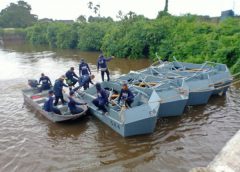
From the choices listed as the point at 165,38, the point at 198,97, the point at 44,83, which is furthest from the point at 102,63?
the point at 165,38

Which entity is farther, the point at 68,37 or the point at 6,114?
the point at 68,37

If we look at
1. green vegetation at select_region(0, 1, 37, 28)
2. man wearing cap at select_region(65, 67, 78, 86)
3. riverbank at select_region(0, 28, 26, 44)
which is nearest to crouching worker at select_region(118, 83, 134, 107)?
man wearing cap at select_region(65, 67, 78, 86)

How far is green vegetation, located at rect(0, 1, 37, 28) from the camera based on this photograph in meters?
84.0

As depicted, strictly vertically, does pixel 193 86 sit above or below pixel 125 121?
above

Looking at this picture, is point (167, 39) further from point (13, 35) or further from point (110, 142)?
point (13, 35)

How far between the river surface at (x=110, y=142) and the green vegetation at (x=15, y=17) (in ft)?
255

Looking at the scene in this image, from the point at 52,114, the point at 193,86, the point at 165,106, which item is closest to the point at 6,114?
the point at 52,114

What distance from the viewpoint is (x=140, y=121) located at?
31.5 feet

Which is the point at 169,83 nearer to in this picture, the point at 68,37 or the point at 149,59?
the point at 149,59

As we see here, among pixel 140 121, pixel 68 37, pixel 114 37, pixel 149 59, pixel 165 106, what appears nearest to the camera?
pixel 140 121

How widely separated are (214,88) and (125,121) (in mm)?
5998

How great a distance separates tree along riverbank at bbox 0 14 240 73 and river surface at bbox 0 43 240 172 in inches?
305

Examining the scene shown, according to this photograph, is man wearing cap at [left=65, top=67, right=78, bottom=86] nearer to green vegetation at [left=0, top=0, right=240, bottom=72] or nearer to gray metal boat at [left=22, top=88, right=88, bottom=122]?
gray metal boat at [left=22, top=88, right=88, bottom=122]

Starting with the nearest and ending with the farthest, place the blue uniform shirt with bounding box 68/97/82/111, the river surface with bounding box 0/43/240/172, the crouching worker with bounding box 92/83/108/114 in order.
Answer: the river surface with bounding box 0/43/240/172 < the crouching worker with bounding box 92/83/108/114 < the blue uniform shirt with bounding box 68/97/82/111
